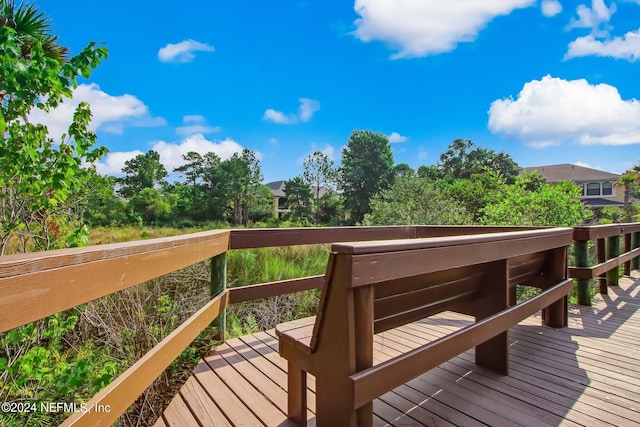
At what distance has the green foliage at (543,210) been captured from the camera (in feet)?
18.9

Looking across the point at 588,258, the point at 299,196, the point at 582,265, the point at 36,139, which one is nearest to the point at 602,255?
the point at 588,258

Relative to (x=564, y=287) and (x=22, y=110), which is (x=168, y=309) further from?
(x=564, y=287)

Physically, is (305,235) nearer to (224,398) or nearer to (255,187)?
(224,398)

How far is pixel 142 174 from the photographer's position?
37.7 meters

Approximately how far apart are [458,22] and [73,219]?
1143cm

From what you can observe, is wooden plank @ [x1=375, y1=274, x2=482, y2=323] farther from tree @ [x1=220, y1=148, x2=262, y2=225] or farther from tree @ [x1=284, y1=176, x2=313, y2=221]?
tree @ [x1=220, y1=148, x2=262, y2=225]

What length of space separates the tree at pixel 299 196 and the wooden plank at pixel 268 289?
29.2 meters

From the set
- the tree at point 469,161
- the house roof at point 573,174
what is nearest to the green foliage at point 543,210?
the house roof at point 573,174

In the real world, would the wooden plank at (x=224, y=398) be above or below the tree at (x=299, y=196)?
below

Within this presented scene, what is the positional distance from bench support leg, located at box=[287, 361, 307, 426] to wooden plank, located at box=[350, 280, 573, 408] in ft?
1.35

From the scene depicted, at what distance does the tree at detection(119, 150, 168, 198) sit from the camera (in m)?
37.5

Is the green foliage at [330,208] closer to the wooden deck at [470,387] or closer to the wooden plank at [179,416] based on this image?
the wooden deck at [470,387]

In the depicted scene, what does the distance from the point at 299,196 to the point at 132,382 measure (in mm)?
31976

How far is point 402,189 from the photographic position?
13125 millimetres
